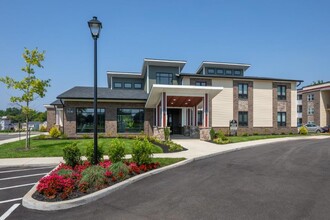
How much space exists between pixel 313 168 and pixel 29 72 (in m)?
17.2

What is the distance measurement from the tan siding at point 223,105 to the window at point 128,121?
9.64 metres

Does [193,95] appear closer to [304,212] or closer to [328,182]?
[328,182]

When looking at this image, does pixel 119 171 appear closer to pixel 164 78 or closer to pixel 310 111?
pixel 164 78

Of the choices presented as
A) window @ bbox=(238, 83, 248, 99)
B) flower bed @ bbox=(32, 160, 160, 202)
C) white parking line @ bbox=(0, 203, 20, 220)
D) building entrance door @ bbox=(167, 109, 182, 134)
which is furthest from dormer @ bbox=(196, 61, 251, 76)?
white parking line @ bbox=(0, 203, 20, 220)

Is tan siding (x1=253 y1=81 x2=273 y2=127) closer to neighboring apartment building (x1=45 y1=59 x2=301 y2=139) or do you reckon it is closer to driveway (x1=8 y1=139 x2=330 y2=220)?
neighboring apartment building (x1=45 y1=59 x2=301 y2=139)

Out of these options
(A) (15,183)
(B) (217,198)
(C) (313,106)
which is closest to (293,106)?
(C) (313,106)

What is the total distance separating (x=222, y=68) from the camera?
33500 mm

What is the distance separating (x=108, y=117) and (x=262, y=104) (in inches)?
793

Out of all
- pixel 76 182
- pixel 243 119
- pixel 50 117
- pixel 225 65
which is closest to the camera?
pixel 76 182

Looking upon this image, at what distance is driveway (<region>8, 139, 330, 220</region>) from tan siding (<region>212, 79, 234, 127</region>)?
59.3ft

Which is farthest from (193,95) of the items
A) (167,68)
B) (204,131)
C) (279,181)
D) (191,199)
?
(191,199)

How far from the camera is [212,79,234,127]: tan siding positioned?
86.2 ft

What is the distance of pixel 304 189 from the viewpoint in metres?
6.01

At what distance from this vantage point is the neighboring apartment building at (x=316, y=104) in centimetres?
4478
